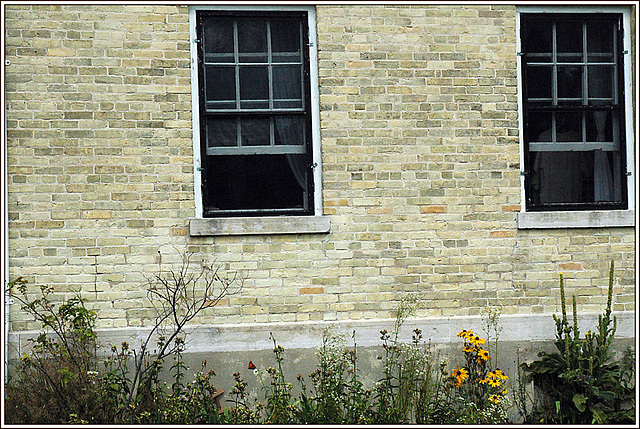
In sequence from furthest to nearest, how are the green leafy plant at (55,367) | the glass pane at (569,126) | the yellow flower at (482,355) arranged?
the glass pane at (569,126)
the yellow flower at (482,355)
the green leafy plant at (55,367)

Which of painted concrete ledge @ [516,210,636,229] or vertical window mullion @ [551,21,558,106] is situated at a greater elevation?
vertical window mullion @ [551,21,558,106]

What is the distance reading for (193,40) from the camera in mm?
6629

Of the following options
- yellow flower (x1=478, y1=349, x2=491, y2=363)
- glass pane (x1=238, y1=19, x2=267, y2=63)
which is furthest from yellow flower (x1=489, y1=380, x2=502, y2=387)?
glass pane (x1=238, y1=19, x2=267, y2=63)

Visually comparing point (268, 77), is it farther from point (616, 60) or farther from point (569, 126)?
point (616, 60)

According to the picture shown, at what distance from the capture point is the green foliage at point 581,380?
628 centimetres

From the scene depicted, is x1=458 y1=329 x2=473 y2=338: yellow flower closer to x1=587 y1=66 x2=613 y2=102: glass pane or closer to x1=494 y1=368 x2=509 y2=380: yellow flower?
x1=494 y1=368 x2=509 y2=380: yellow flower

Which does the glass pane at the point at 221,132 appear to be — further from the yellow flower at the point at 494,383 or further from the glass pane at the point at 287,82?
the yellow flower at the point at 494,383

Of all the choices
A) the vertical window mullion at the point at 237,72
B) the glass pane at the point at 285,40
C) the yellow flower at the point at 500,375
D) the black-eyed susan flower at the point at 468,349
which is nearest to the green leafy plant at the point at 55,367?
the vertical window mullion at the point at 237,72

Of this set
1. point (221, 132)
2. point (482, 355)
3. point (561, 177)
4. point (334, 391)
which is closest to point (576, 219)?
point (561, 177)

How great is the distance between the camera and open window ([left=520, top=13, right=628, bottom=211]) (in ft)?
23.0

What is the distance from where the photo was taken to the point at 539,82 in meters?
7.05

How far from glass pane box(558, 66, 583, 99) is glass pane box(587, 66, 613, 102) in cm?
12

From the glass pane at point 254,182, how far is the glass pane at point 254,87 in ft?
1.70

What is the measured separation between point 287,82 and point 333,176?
1042mm
